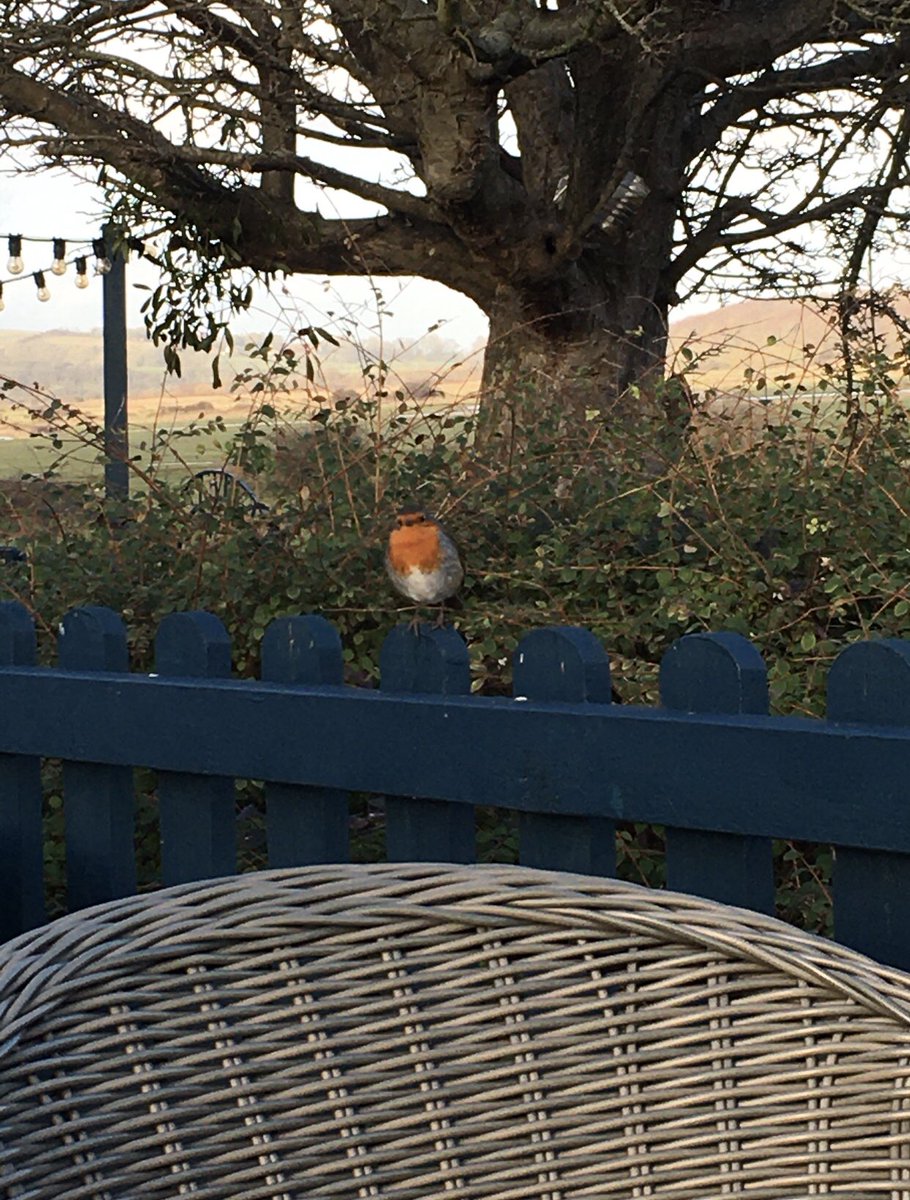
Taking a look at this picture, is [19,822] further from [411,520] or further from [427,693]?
[411,520]

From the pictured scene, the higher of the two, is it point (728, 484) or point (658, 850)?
point (728, 484)

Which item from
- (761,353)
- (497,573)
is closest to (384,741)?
(497,573)

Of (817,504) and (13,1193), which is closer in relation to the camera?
(13,1193)

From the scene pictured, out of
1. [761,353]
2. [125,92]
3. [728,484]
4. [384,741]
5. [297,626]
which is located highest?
[125,92]

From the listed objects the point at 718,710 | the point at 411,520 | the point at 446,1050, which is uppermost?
the point at 411,520

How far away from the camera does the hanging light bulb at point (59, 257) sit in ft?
39.4

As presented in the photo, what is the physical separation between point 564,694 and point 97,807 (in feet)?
3.25

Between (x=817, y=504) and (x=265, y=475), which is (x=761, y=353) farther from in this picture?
(x=265, y=475)

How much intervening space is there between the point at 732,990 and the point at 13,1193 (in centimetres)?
74

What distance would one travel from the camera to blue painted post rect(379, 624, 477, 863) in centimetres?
231

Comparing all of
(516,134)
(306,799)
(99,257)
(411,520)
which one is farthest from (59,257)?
(306,799)

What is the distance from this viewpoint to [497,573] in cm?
398

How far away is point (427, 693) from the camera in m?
2.32

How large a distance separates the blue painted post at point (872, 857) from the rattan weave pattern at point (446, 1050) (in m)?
0.47
